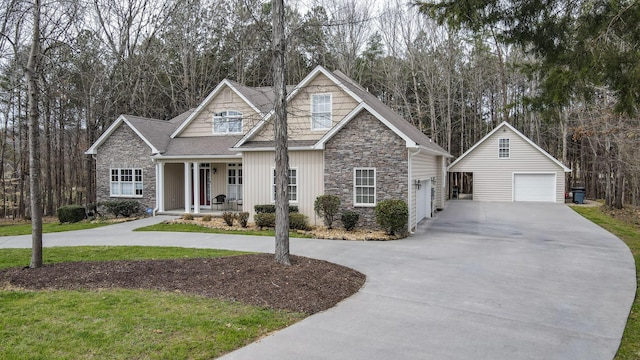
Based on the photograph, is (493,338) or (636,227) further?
(636,227)

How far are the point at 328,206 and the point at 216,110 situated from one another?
8.47m

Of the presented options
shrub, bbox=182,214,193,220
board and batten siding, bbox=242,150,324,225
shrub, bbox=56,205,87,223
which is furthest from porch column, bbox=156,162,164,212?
board and batten siding, bbox=242,150,324,225

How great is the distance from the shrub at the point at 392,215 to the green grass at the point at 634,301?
6158 mm

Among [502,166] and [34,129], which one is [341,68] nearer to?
[502,166]

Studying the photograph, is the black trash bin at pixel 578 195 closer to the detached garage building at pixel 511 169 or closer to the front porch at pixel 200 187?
the detached garage building at pixel 511 169

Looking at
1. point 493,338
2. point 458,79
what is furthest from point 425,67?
point 493,338

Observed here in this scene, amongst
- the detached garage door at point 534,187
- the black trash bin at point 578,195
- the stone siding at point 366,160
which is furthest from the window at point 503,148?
the stone siding at point 366,160

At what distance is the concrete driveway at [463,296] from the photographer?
5082 millimetres

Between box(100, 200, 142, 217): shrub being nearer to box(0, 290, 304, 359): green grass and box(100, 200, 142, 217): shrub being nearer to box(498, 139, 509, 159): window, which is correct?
box(0, 290, 304, 359): green grass

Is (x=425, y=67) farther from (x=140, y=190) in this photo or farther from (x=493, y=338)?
(x=493, y=338)

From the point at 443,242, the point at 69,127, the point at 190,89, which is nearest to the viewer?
the point at 443,242

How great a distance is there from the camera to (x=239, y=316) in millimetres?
5844

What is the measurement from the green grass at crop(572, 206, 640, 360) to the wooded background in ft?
10.3

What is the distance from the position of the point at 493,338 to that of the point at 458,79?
32.6m
